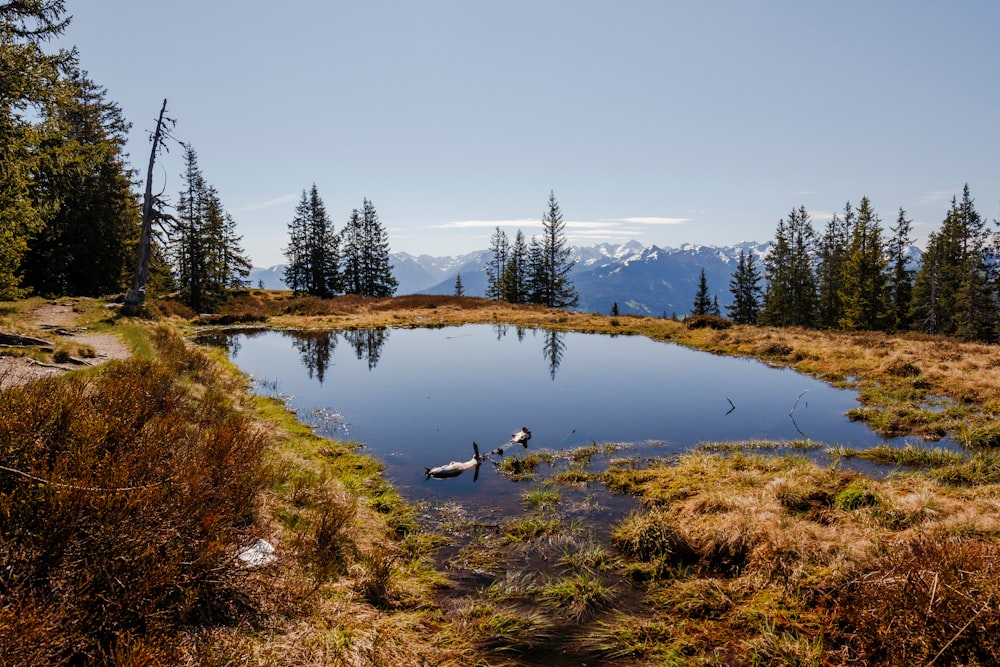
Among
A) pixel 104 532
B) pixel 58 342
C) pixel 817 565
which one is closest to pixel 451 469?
pixel 817 565

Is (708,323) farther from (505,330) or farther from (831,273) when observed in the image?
(831,273)

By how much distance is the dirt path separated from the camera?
9642mm

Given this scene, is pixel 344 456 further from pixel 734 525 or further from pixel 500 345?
pixel 500 345

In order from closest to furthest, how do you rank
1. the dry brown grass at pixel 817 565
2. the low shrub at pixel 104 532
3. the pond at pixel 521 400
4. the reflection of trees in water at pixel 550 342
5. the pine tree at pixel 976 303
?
the low shrub at pixel 104 532 < the dry brown grass at pixel 817 565 < the pond at pixel 521 400 < the reflection of trees in water at pixel 550 342 < the pine tree at pixel 976 303

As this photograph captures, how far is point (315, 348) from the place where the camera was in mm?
29062

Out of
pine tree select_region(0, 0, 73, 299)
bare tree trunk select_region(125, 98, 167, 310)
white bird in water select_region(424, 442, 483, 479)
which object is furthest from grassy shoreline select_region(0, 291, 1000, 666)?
bare tree trunk select_region(125, 98, 167, 310)

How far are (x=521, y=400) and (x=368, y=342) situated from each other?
56.5ft

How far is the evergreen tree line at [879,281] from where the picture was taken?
Result: 51.0 meters

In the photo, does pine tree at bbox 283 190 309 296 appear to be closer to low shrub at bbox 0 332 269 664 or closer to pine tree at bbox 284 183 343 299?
pine tree at bbox 284 183 343 299

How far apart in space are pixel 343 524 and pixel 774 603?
604cm

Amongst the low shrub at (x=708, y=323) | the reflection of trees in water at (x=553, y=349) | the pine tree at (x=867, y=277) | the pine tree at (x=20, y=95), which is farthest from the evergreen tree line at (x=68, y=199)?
the pine tree at (x=867, y=277)

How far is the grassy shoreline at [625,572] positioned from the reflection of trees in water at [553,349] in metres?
11.8

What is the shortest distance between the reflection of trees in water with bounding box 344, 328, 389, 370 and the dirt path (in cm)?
1023

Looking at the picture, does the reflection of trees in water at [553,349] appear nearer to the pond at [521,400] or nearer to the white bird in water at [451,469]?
the pond at [521,400]
